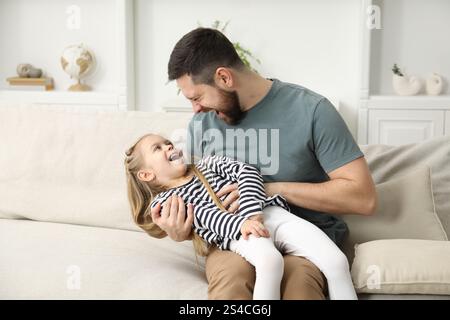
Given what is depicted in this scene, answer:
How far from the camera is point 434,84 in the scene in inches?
152

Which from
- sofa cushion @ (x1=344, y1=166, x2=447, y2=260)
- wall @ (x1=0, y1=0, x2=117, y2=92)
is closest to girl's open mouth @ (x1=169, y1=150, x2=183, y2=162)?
sofa cushion @ (x1=344, y1=166, x2=447, y2=260)

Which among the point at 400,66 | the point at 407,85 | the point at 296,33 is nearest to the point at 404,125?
the point at 407,85

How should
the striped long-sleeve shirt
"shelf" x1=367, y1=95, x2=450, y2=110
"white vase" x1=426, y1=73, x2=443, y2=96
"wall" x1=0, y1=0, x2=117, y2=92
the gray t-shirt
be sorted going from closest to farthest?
the striped long-sleeve shirt
the gray t-shirt
"shelf" x1=367, y1=95, x2=450, y2=110
"white vase" x1=426, y1=73, x2=443, y2=96
"wall" x1=0, y1=0, x2=117, y2=92

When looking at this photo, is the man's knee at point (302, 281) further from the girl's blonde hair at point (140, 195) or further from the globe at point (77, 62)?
the globe at point (77, 62)

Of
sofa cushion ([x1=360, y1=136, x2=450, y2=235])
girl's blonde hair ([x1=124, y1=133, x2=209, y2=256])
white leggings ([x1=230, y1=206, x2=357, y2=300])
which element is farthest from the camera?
sofa cushion ([x1=360, y1=136, x2=450, y2=235])

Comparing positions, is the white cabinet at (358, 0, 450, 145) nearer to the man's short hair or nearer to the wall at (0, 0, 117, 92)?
the wall at (0, 0, 117, 92)

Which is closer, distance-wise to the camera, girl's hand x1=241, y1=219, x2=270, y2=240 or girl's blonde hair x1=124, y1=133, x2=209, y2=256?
girl's hand x1=241, y1=219, x2=270, y2=240

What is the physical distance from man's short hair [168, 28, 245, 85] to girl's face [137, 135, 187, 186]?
20cm

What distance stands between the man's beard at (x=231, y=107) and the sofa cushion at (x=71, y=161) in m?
0.37

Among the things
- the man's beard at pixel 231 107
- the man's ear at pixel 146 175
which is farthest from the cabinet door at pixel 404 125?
the man's ear at pixel 146 175

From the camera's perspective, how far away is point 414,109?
12.4 feet

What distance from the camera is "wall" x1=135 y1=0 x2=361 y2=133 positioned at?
397 cm

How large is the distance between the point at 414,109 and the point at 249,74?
232cm

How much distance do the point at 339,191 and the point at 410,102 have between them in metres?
2.36
